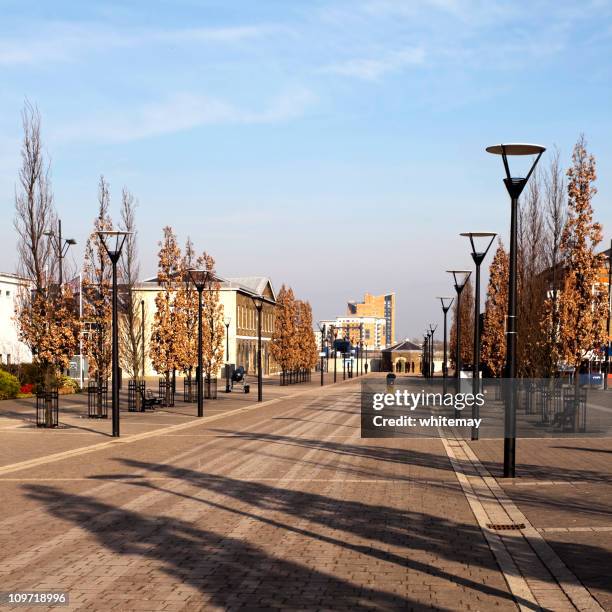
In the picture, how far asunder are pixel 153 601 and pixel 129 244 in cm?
4503

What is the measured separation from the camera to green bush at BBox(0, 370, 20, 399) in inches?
1735

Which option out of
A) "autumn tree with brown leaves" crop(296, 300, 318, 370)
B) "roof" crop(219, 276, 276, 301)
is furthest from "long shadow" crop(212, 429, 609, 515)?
"roof" crop(219, 276, 276, 301)

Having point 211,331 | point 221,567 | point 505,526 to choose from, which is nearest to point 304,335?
point 211,331

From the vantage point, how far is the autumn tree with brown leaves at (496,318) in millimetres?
43188

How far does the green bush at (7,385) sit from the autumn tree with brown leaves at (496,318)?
24.3 m

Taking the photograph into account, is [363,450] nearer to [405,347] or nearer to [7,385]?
[7,385]

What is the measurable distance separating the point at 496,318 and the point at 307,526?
33573 mm

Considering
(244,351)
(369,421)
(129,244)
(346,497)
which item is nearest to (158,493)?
(346,497)

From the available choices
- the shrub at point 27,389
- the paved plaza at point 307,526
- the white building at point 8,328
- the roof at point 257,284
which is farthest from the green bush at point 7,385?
the roof at point 257,284

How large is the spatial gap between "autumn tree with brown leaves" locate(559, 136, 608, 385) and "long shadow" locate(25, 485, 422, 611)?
58.3 ft

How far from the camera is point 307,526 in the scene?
11.7 metres

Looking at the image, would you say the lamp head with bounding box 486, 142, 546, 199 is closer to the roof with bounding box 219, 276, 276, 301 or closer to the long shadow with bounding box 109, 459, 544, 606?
the long shadow with bounding box 109, 459, 544, 606

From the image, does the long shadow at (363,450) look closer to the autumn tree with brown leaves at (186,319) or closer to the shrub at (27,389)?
the autumn tree with brown leaves at (186,319)

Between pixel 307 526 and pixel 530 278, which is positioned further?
pixel 530 278
